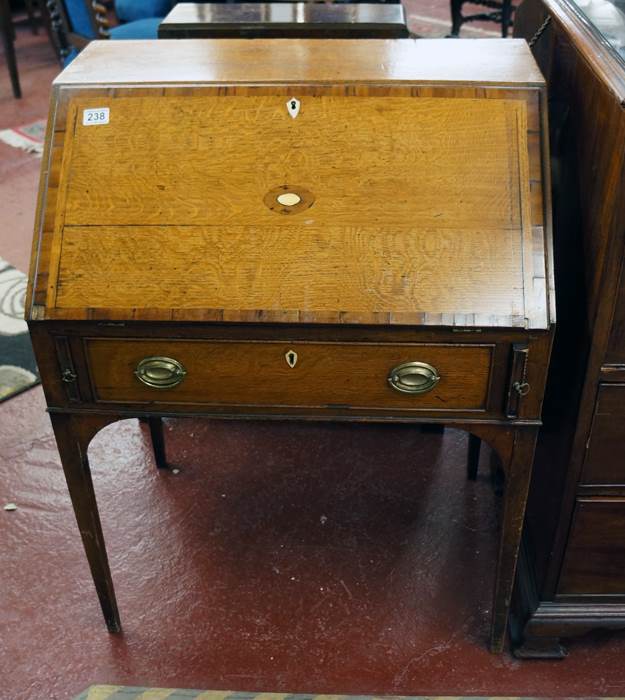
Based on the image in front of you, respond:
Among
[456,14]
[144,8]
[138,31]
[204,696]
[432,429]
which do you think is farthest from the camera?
[456,14]

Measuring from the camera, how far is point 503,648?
1830 mm

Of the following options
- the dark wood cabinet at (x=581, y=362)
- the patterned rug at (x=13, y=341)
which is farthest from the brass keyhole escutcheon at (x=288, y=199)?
the patterned rug at (x=13, y=341)

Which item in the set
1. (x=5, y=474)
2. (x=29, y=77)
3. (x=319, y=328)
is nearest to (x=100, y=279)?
(x=319, y=328)

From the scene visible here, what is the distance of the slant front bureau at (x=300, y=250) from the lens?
1332 mm

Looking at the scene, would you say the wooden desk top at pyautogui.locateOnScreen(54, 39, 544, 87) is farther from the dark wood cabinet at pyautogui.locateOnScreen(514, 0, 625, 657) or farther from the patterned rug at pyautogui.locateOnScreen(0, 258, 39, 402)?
the patterned rug at pyautogui.locateOnScreen(0, 258, 39, 402)

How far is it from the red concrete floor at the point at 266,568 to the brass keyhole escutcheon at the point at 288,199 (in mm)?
1050

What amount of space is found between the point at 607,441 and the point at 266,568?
3.17 ft

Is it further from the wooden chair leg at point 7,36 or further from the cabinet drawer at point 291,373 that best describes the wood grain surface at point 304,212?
the wooden chair leg at point 7,36

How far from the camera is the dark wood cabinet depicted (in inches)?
51.9

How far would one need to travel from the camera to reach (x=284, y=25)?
2.25 meters

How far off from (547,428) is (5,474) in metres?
1.60

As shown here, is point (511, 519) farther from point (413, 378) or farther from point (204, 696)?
point (204, 696)

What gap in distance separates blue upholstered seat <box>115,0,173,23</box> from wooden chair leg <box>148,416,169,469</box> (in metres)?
3.04

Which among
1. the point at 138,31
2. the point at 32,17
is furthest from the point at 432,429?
the point at 32,17
